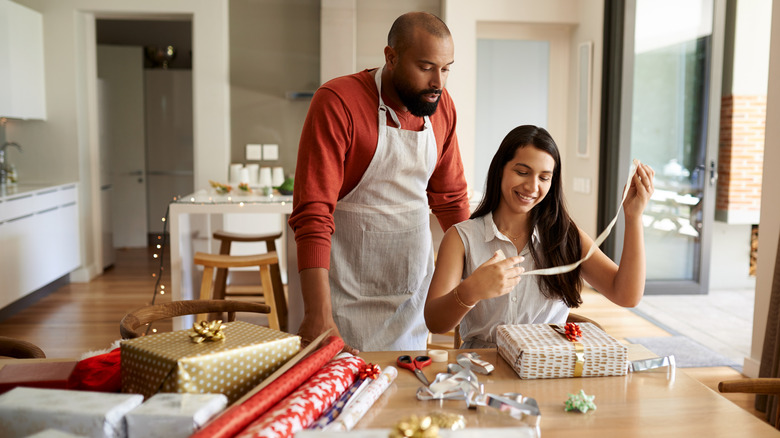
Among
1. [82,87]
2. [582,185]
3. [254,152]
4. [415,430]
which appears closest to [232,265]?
[254,152]

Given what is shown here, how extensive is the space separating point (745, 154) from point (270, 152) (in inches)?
147

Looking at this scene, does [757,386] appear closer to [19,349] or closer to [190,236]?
[19,349]

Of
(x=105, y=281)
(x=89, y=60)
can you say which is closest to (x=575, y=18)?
(x=89, y=60)

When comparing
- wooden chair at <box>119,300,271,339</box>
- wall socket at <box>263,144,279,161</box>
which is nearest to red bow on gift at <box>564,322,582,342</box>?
wooden chair at <box>119,300,271,339</box>

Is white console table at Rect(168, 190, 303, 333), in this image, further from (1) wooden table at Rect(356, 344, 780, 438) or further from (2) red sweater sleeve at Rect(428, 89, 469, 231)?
(1) wooden table at Rect(356, 344, 780, 438)

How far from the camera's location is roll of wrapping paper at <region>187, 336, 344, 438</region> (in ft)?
2.77

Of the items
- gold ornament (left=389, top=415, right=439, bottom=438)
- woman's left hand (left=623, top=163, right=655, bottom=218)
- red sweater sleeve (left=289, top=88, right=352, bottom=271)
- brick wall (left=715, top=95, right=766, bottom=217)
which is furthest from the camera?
brick wall (left=715, top=95, right=766, bottom=217)

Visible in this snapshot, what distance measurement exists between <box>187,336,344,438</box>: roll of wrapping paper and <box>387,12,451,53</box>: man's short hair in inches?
31.0

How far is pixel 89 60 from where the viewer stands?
563cm

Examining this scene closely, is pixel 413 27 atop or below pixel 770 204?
atop

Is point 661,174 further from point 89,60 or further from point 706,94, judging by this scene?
point 89,60

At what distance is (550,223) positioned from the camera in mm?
1758

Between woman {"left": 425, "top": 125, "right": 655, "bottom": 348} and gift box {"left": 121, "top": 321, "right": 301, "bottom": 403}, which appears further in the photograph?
woman {"left": 425, "top": 125, "right": 655, "bottom": 348}

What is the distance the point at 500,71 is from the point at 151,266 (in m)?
3.65
